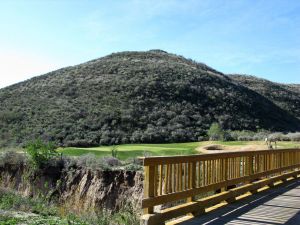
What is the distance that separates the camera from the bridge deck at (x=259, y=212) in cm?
964

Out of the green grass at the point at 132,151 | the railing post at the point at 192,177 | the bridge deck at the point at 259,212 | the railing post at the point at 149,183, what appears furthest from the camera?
the green grass at the point at 132,151

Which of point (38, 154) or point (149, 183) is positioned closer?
point (149, 183)

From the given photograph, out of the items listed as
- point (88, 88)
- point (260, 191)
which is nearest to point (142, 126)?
point (88, 88)

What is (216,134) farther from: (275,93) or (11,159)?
(275,93)

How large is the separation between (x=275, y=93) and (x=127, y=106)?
52.5 meters

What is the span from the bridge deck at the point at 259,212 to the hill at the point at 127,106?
28.6 metres

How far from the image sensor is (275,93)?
332ft

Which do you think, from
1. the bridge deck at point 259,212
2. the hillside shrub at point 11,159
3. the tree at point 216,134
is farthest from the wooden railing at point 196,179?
the tree at point 216,134

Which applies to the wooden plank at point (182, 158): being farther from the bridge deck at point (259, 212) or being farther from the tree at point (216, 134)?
the tree at point (216, 134)

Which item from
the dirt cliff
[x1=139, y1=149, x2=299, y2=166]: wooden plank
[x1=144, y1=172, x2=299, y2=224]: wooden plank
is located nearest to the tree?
the dirt cliff

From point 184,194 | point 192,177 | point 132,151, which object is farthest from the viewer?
point 132,151

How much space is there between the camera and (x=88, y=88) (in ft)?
207

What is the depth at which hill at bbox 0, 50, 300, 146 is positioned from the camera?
48.8 metres

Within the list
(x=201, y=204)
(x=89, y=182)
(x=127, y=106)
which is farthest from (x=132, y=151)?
(x=127, y=106)
